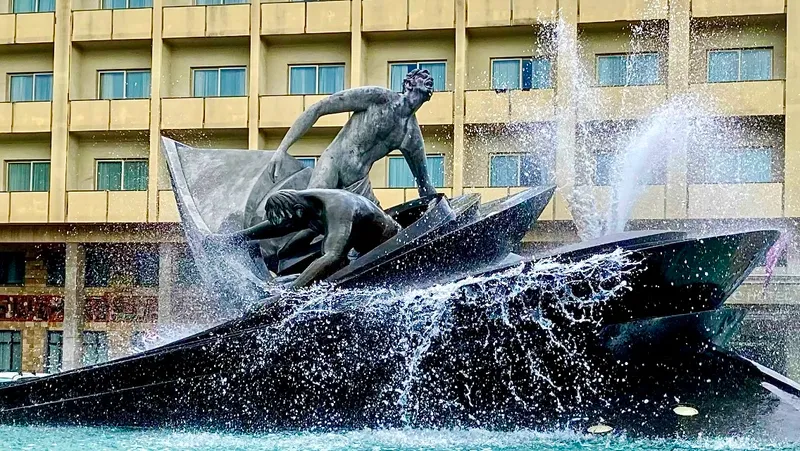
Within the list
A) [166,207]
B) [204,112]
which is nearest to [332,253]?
[166,207]

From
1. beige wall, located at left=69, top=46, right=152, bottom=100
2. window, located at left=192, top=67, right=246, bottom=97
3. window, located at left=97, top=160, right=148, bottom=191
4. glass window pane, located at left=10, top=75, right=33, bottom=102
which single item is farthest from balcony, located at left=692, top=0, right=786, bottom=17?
glass window pane, located at left=10, top=75, right=33, bottom=102

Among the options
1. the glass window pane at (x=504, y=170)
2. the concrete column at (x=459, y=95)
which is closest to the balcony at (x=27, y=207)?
the concrete column at (x=459, y=95)

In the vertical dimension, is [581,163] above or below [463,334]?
above

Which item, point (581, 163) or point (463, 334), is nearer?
point (463, 334)

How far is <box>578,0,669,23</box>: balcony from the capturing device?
860 inches

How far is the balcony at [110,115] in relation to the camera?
24094 millimetres

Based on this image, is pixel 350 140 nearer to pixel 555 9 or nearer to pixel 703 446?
pixel 703 446

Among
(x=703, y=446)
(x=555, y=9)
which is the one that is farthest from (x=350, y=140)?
(x=555, y=9)

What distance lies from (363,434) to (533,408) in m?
1.01

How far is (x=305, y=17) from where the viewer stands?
23.8m

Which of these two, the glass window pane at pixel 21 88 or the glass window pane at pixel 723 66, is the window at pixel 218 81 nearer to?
the glass window pane at pixel 21 88

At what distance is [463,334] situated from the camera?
680cm

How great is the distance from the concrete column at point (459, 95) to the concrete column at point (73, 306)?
8.17 meters

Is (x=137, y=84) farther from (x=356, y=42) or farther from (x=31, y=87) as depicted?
(x=356, y=42)
